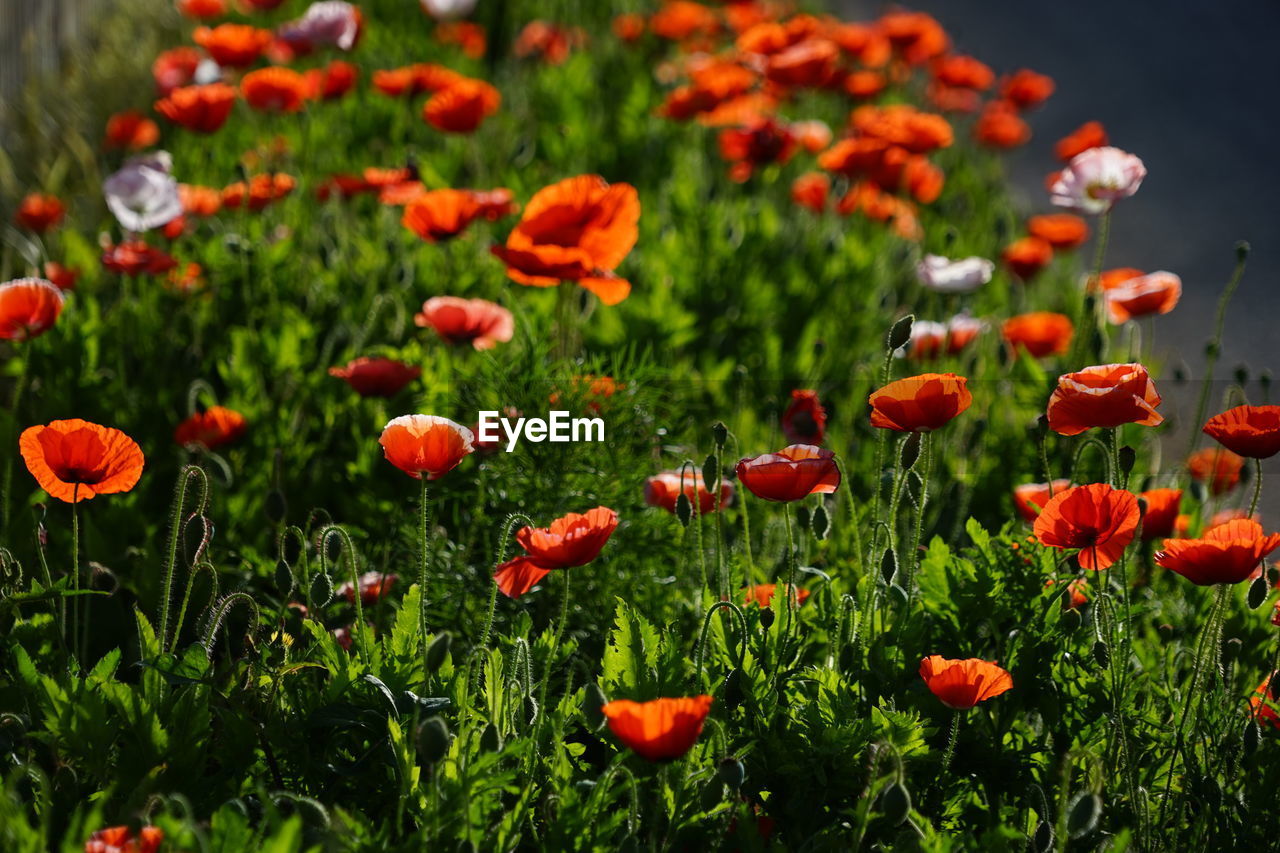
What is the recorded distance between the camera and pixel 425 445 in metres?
1.81

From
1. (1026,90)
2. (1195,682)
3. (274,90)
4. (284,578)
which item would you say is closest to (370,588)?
(284,578)

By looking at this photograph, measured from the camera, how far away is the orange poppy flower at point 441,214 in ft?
9.41

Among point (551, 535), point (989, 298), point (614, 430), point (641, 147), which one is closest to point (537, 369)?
point (614, 430)

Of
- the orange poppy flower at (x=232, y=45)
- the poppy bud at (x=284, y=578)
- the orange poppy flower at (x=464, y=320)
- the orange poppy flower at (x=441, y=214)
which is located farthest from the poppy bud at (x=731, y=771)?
the orange poppy flower at (x=232, y=45)

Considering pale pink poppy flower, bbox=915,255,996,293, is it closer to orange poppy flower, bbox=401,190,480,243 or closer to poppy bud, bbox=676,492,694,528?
orange poppy flower, bbox=401,190,480,243

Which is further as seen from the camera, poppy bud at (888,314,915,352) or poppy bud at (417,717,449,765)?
poppy bud at (888,314,915,352)

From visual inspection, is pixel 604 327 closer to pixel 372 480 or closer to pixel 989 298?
pixel 372 480

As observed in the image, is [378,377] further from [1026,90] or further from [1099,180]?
[1026,90]

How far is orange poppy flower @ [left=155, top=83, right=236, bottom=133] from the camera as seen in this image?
3.32m

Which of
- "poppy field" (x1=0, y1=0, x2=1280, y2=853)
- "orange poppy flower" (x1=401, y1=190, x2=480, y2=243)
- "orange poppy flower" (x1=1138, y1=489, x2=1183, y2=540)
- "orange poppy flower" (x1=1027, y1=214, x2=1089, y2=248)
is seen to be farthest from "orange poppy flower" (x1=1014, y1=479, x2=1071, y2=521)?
"orange poppy flower" (x1=1027, y1=214, x2=1089, y2=248)

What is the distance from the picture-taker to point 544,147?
4738 millimetres

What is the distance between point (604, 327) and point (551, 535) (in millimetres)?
1611

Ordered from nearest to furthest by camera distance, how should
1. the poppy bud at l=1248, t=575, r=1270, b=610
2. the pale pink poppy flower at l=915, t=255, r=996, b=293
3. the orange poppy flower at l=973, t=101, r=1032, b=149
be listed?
the poppy bud at l=1248, t=575, r=1270, b=610, the pale pink poppy flower at l=915, t=255, r=996, b=293, the orange poppy flower at l=973, t=101, r=1032, b=149

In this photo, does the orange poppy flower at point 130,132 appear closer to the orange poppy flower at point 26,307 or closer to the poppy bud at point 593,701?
the orange poppy flower at point 26,307
